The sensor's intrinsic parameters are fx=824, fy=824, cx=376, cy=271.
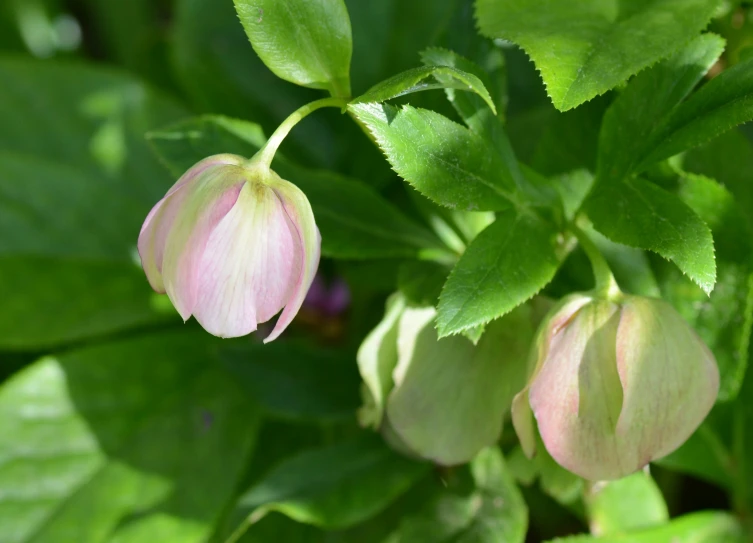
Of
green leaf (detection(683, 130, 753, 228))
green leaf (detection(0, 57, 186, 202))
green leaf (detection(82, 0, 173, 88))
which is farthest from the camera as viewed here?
green leaf (detection(82, 0, 173, 88))

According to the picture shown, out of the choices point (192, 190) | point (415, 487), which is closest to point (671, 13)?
point (192, 190)

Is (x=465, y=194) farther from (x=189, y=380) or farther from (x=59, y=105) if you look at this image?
(x=59, y=105)

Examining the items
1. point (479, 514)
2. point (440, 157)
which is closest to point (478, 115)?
point (440, 157)

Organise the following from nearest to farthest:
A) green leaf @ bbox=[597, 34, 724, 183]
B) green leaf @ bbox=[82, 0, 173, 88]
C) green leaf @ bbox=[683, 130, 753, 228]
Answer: green leaf @ bbox=[597, 34, 724, 183] < green leaf @ bbox=[683, 130, 753, 228] < green leaf @ bbox=[82, 0, 173, 88]

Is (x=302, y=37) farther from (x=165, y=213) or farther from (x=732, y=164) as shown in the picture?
(x=732, y=164)

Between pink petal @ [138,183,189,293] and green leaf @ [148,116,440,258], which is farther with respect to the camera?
green leaf @ [148,116,440,258]

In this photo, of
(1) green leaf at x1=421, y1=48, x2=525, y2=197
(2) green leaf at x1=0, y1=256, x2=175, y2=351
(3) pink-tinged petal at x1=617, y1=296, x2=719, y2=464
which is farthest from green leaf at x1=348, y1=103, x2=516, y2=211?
(2) green leaf at x1=0, y1=256, x2=175, y2=351

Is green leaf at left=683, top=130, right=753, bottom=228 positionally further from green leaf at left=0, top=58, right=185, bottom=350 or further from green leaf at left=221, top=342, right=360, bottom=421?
green leaf at left=0, top=58, right=185, bottom=350
